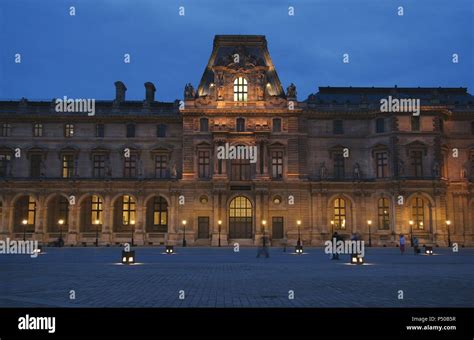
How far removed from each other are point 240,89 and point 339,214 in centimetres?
1926

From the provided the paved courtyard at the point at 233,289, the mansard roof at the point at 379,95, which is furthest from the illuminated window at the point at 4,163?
the paved courtyard at the point at 233,289

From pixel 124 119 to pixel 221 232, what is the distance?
18524 mm

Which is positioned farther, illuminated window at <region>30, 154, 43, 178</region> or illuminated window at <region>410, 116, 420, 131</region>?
illuminated window at <region>30, 154, 43, 178</region>

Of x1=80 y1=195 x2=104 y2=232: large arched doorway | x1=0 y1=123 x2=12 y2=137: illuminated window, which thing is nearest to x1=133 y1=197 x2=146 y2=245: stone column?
x1=80 y1=195 x2=104 y2=232: large arched doorway

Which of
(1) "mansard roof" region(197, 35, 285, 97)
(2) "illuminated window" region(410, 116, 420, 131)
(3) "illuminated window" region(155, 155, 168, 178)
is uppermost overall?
(1) "mansard roof" region(197, 35, 285, 97)

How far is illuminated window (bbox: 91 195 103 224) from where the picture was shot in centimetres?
6294

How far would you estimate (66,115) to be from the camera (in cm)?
6141

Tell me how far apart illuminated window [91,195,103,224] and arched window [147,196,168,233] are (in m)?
5.99

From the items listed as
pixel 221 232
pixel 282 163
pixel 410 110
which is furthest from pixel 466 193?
pixel 221 232

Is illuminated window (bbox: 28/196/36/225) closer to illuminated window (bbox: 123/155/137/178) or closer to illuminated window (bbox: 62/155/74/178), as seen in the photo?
illuminated window (bbox: 62/155/74/178)

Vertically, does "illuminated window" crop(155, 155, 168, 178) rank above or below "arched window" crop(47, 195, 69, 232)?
above
